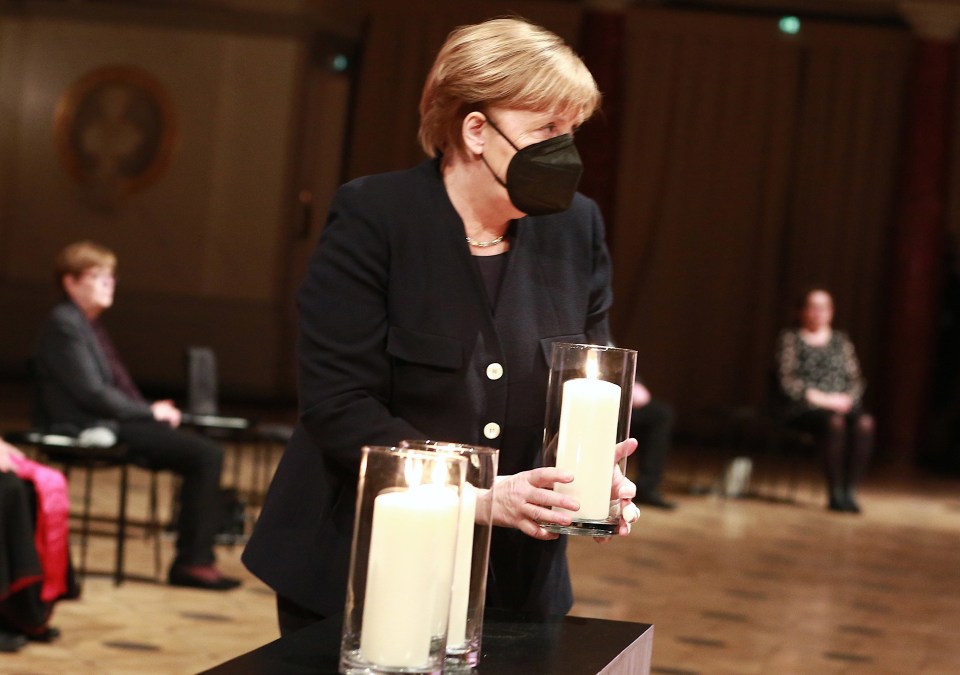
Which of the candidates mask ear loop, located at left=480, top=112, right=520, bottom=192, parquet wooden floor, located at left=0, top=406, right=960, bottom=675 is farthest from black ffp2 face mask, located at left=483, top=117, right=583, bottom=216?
parquet wooden floor, located at left=0, top=406, right=960, bottom=675

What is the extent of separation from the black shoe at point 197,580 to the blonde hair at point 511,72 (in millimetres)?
3764

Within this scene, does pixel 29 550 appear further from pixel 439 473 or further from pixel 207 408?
pixel 439 473

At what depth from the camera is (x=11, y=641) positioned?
13.5 feet

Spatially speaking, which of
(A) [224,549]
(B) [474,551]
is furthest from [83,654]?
(B) [474,551]

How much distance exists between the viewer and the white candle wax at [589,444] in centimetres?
150

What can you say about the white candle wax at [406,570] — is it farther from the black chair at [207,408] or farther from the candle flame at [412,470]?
the black chair at [207,408]

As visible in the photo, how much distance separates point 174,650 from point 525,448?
109 inches

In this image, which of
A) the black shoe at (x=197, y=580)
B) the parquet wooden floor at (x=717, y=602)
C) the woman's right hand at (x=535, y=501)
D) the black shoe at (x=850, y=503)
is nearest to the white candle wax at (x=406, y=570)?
the woman's right hand at (x=535, y=501)

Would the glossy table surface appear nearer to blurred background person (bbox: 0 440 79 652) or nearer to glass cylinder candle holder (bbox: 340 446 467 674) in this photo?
glass cylinder candle holder (bbox: 340 446 467 674)

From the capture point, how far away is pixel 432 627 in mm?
1251

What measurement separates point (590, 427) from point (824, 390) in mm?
7760

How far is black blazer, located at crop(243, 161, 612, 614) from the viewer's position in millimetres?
1685

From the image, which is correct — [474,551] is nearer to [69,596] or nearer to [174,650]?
[174,650]

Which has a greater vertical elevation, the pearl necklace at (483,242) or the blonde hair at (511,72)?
the blonde hair at (511,72)
